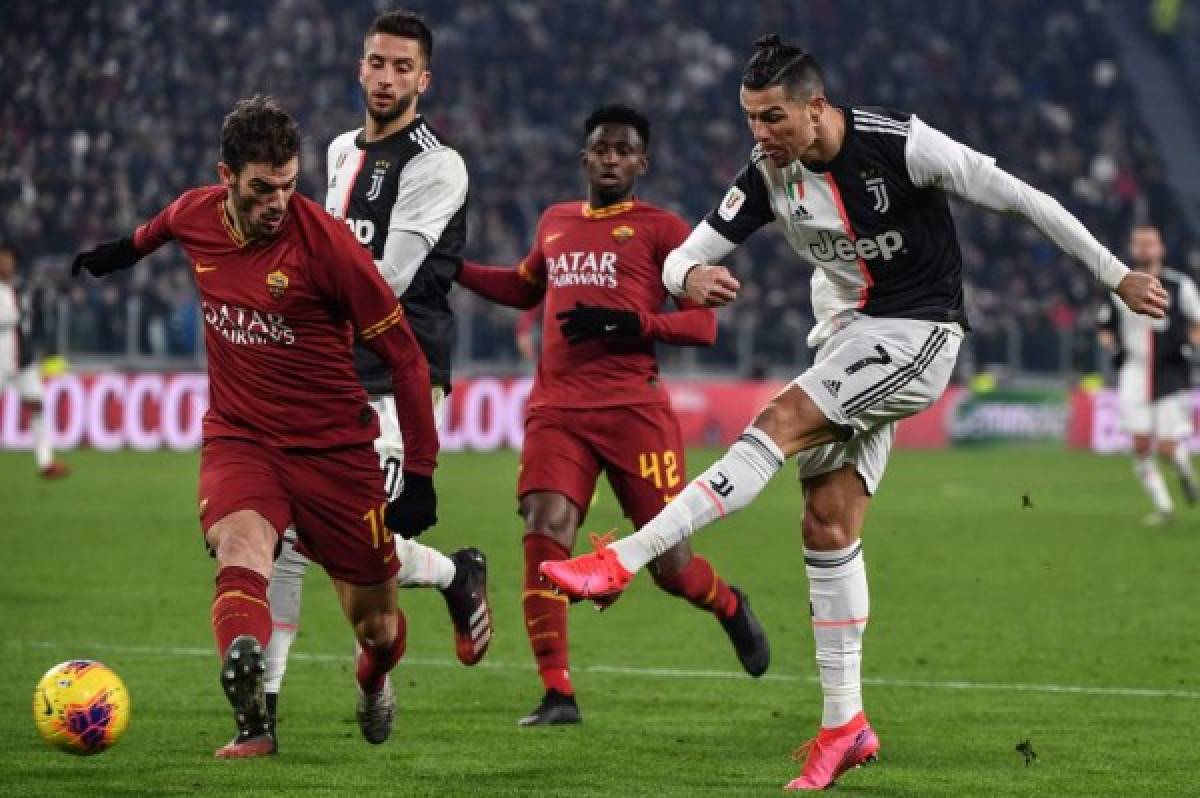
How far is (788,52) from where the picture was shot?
658cm

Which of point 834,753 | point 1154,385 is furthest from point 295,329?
point 1154,385

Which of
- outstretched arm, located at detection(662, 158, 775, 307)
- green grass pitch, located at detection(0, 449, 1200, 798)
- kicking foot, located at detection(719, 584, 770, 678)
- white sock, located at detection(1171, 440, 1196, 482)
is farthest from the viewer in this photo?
white sock, located at detection(1171, 440, 1196, 482)

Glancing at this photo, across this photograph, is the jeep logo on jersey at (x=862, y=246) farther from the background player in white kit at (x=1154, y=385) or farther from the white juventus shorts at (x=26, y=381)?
the white juventus shorts at (x=26, y=381)

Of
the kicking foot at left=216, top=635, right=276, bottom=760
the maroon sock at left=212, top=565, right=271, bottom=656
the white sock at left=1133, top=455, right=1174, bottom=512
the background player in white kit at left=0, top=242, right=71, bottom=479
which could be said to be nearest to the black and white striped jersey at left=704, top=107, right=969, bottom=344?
the maroon sock at left=212, top=565, right=271, bottom=656

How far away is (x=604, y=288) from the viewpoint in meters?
8.79

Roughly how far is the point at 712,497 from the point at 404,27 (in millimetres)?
2373

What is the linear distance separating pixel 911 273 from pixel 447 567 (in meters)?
2.25

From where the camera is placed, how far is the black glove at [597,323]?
8062 millimetres

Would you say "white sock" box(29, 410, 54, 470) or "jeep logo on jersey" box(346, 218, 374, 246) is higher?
"jeep logo on jersey" box(346, 218, 374, 246)

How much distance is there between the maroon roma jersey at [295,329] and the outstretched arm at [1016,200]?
1700mm

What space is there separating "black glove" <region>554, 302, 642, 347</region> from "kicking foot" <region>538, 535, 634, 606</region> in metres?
1.87

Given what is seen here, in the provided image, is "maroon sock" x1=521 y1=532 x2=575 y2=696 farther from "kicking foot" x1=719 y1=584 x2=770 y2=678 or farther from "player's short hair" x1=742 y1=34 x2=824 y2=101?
"player's short hair" x1=742 y1=34 x2=824 y2=101

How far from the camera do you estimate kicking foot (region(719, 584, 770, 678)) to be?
9016 millimetres

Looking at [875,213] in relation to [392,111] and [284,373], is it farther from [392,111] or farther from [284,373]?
[392,111]
